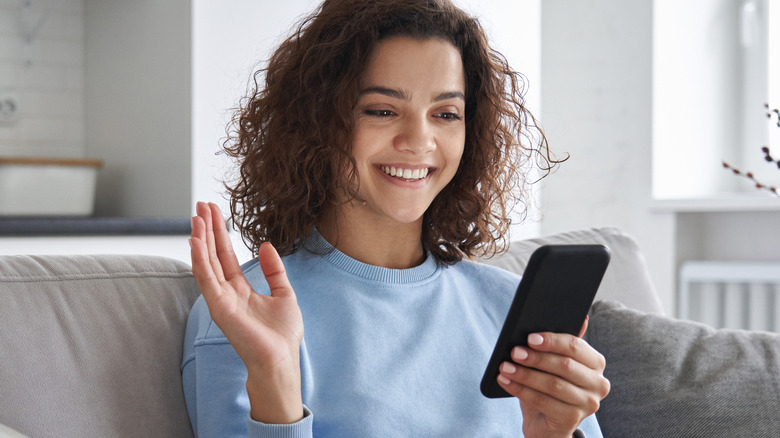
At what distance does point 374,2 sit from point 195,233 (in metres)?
0.47

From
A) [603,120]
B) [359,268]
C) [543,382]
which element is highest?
[603,120]

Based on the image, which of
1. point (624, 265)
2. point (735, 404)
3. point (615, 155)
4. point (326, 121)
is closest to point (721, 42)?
point (615, 155)

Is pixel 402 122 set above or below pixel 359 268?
above

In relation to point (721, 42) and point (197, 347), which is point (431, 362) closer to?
point (197, 347)

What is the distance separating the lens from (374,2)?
1.17 meters

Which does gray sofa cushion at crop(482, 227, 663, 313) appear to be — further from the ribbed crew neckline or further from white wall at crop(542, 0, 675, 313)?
white wall at crop(542, 0, 675, 313)

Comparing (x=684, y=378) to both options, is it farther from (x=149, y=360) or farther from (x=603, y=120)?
(x=603, y=120)

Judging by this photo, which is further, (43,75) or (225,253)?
(43,75)

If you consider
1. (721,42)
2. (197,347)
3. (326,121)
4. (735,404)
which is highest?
(721,42)

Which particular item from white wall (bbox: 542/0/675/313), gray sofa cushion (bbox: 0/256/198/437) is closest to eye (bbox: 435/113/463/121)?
gray sofa cushion (bbox: 0/256/198/437)

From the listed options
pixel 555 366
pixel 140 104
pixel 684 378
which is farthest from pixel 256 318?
pixel 140 104

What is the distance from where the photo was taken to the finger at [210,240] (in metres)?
0.89

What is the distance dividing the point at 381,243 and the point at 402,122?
187 millimetres

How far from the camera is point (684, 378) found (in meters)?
1.31
